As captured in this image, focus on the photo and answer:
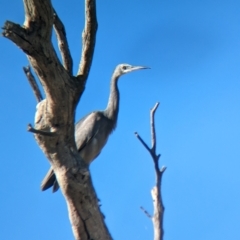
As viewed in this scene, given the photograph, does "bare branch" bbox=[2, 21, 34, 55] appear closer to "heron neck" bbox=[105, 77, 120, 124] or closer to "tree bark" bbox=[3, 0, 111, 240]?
"tree bark" bbox=[3, 0, 111, 240]

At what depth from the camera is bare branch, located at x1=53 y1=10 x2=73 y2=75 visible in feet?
10.5

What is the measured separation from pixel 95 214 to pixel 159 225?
1.99ft

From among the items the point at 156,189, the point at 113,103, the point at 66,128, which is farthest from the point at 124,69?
the point at 66,128

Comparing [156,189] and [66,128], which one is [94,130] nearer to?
[156,189]

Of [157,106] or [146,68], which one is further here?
[146,68]

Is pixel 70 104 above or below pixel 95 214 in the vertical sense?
above

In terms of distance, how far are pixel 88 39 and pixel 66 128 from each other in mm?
517

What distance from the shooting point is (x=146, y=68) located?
7.30 m

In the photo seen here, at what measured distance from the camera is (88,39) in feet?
10.3

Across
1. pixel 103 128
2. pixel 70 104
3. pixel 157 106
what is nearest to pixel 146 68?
pixel 103 128

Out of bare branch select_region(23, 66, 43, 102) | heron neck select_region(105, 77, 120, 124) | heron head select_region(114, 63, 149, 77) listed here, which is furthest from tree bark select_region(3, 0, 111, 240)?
heron head select_region(114, 63, 149, 77)

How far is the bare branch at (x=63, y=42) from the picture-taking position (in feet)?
10.5

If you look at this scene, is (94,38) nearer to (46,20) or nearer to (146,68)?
(46,20)

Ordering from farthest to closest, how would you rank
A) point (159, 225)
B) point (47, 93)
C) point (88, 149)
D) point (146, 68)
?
point (146, 68) → point (88, 149) → point (159, 225) → point (47, 93)
